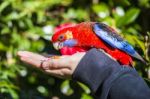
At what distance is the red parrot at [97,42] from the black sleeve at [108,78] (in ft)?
0.32

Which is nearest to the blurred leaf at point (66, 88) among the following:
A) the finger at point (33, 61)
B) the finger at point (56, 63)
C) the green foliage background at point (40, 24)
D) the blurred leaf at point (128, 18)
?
the green foliage background at point (40, 24)

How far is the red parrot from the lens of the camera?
162 centimetres

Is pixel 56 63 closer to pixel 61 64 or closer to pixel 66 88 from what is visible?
pixel 61 64

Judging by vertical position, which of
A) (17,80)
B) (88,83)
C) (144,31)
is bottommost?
(17,80)

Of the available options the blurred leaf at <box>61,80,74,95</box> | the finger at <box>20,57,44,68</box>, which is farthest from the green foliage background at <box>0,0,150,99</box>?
the finger at <box>20,57,44,68</box>

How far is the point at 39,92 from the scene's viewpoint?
2465 mm

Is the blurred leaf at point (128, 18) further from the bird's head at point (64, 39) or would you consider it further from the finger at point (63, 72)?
the finger at point (63, 72)

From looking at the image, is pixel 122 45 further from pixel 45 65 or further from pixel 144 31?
pixel 144 31

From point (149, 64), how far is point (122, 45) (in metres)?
0.40

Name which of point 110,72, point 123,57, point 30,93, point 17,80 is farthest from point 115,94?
point 17,80

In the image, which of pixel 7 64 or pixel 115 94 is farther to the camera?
A: pixel 7 64

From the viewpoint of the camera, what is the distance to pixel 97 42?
1.63 meters

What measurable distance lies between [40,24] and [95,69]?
4.47 feet

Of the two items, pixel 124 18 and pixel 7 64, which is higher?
pixel 124 18
